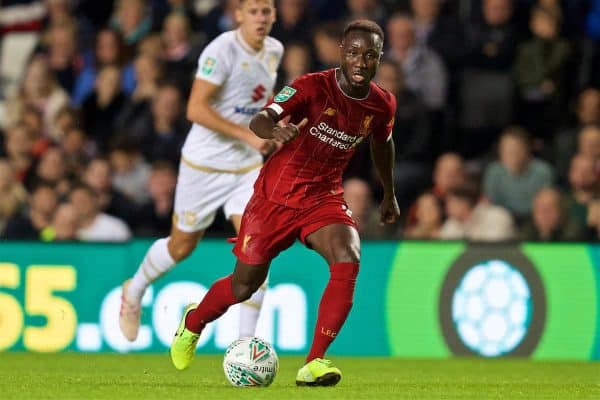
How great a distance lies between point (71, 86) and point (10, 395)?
30.0 feet

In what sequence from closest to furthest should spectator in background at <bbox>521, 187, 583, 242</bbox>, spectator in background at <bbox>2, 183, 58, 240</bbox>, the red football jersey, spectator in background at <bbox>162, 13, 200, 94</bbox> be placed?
1. the red football jersey
2. spectator in background at <bbox>521, 187, 583, 242</bbox>
3. spectator in background at <bbox>2, 183, 58, 240</bbox>
4. spectator in background at <bbox>162, 13, 200, 94</bbox>

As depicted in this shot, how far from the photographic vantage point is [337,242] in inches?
309

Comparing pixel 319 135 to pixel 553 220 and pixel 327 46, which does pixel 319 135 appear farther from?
pixel 327 46

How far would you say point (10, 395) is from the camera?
7465 millimetres

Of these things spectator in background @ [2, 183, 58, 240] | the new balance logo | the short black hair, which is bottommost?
spectator in background @ [2, 183, 58, 240]

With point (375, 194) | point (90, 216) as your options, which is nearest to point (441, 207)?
point (375, 194)

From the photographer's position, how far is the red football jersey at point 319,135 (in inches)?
312

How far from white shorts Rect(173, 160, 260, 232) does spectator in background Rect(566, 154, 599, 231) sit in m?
3.84

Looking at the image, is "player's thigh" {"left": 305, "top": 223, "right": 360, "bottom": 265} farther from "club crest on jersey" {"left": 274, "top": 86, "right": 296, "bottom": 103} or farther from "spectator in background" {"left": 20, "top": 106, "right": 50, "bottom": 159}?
"spectator in background" {"left": 20, "top": 106, "right": 50, "bottom": 159}

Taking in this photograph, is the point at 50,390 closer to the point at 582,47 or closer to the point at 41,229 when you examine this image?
the point at 41,229

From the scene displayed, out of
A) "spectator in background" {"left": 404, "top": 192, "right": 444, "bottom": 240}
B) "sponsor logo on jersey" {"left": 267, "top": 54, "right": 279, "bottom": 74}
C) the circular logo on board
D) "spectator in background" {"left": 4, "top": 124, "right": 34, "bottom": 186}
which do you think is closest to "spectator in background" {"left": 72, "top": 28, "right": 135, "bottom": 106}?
"spectator in background" {"left": 4, "top": 124, "right": 34, "bottom": 186}

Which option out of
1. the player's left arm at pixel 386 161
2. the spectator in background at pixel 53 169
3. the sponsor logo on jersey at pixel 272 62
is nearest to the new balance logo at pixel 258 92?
the sponsor logo on jersey at pixel 272 62

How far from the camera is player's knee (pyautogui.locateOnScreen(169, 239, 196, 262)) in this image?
33.4 feet

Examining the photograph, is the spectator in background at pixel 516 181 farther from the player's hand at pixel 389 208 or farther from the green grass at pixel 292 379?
the player's hand at pixel 389 208
